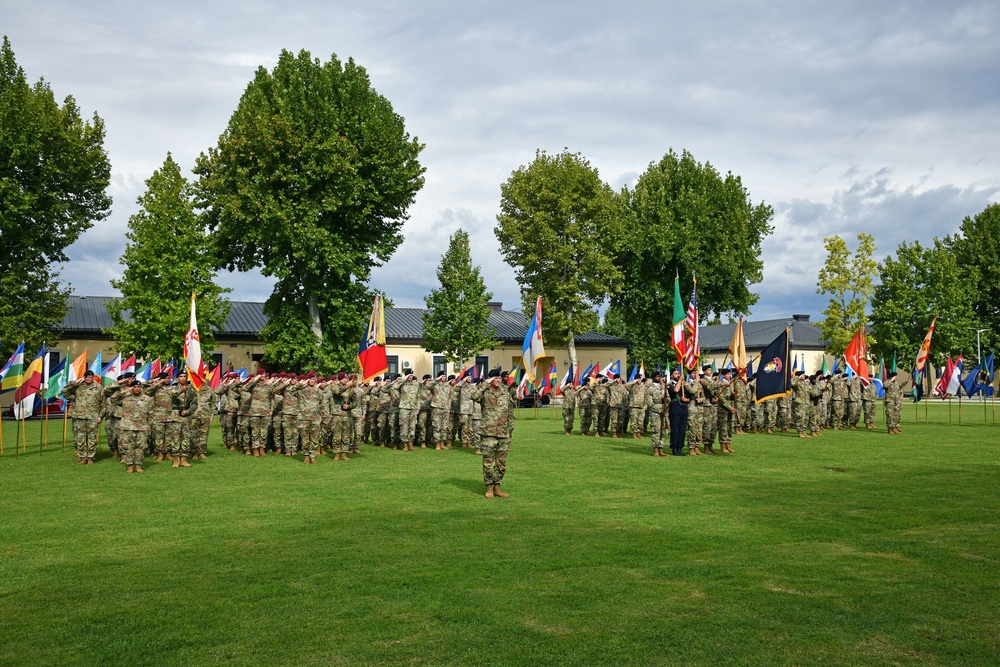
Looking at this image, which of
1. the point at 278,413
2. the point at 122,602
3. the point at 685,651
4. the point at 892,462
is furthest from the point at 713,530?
the point at 278,413

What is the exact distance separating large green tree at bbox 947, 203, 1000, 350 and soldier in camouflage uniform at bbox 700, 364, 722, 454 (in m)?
48.9

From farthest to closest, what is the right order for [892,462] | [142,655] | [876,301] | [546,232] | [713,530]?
[876,301] → [546,232] → [892,462] → [713,530] → [142,655]

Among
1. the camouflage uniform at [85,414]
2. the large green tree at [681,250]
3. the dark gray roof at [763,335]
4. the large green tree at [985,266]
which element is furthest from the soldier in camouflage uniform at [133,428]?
the dark gray roof at [763,335]

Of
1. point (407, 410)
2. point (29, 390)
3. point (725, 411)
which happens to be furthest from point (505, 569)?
point (29, 390)

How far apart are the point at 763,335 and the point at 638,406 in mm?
62049

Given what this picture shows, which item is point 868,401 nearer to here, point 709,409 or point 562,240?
point 709,409

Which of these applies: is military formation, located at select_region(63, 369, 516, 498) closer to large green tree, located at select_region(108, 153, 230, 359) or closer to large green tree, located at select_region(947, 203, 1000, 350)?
large green tree, located at select_region(108, 153, 230, 359)

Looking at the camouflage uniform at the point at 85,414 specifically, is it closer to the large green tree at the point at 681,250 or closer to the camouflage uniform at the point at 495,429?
the camouflage uniform at the point at 495,429

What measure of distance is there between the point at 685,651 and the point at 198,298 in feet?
115

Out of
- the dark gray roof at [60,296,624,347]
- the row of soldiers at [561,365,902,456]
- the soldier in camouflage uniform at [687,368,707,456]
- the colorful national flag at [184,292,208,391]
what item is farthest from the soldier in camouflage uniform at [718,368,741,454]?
the dark gray roof at [60,296,624,347]

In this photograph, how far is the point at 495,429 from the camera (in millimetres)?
13117

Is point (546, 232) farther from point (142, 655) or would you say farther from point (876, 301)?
point (142, 655)

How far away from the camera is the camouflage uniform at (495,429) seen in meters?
13.1

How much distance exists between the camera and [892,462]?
17.8 m
